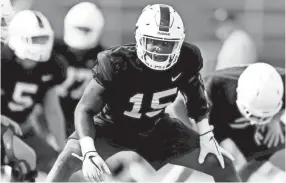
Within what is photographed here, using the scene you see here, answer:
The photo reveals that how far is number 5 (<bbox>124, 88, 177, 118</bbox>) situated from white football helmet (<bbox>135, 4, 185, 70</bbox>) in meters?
0.13

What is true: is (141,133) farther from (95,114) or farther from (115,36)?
(115,36)

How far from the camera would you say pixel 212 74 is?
10.1 ft

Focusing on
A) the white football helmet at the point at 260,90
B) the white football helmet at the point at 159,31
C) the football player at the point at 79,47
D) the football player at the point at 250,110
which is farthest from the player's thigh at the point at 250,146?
the football player at the point at 79,47

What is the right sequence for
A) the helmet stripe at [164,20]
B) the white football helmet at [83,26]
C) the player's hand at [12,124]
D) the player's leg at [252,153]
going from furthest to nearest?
the player's leg at [252,153] → the player's hand at [12,124] → the white football helmet at [83,26] → the helmet stripe at [164,20]

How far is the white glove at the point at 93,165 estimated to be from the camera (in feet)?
9.41

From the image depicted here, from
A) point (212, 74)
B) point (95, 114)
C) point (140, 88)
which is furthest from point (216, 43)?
point (95, 114)

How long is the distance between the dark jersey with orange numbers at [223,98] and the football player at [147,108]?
0.06 metres

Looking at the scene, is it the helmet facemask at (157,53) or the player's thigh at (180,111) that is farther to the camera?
the player's thigh at (180,111)

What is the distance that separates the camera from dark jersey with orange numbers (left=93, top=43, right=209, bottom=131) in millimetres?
2885

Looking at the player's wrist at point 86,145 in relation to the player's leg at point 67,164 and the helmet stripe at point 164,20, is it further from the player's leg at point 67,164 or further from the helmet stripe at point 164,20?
the helmet stripe at point 164,20

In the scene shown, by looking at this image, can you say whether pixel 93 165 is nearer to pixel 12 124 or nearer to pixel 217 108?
pixel 12 124

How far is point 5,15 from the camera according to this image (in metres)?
2.98

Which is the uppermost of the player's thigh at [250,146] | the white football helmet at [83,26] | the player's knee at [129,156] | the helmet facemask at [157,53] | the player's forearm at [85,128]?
the white football helmet at [83,26]

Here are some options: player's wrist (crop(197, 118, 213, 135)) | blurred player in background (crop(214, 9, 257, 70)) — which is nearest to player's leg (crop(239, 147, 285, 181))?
player's wrist (crop(197, 118, 213, 135))
